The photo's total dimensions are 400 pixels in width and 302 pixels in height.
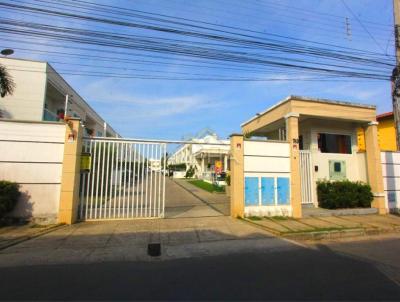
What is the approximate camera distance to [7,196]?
7855 millimetres

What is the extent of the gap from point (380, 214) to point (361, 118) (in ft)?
13.7

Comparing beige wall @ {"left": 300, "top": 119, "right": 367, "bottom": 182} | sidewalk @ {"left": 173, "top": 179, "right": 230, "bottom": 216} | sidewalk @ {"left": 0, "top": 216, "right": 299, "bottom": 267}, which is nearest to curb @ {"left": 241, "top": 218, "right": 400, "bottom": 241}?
sidewalk @ {"left": 0, "top": 216, "right": 299, "bottom": 267}

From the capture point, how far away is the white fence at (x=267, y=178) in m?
10.4

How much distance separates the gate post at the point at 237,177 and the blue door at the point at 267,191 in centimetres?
88

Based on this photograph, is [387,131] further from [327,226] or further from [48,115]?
[48,115]

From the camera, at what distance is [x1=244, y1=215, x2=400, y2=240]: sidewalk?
26.0 ft

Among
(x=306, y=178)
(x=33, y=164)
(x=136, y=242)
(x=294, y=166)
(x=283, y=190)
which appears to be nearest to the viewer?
(x=136, y=242)

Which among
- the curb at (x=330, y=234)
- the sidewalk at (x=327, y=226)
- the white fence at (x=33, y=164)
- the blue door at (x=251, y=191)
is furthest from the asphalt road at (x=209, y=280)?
the blue door at (x=251, y=191)

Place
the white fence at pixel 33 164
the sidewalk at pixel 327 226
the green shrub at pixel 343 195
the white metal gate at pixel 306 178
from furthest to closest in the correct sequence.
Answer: the white metal gate at pixel 306 178
the green shrub at pixel 343 195
the white fence at pixel 33 164
the sidewalk at pixel 327 226

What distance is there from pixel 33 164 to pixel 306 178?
34.1 ft

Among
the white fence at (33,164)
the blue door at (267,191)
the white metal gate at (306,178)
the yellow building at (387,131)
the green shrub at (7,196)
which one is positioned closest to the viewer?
the green shrub at (7,196)

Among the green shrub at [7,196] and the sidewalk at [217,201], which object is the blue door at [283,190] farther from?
the green shrub at [7,196]

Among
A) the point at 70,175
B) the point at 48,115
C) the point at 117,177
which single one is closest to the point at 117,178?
the point at 117,177

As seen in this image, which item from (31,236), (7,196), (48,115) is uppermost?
(48,115)
